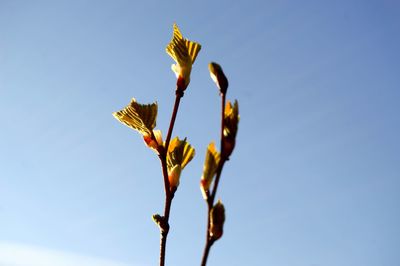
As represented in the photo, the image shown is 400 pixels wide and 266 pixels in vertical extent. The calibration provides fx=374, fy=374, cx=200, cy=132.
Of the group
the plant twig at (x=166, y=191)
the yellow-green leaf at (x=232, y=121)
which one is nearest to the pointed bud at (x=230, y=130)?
the yellow-green leaf at (x=232, y=121)

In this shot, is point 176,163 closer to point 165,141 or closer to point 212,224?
point 165,141

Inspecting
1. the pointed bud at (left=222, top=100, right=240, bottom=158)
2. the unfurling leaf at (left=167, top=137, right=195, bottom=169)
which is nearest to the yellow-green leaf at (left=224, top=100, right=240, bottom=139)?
the pointed bud at (left=222, top=100, right=240, bottom=158)

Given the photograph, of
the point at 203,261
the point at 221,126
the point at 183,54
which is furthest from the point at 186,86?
the point at 203,261

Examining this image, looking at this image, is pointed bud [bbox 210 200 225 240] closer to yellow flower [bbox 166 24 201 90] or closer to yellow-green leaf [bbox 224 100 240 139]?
yellow-green leaf [bbox 224 100 240 139]

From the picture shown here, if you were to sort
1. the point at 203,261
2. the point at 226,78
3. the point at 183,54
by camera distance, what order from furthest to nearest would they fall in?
the point at 183,54, the point at 226,78, the point at 203,261

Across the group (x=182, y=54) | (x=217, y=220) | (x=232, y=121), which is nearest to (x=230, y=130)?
(x=232, y=121)

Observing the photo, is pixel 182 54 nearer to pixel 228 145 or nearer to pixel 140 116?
pixel 140 116

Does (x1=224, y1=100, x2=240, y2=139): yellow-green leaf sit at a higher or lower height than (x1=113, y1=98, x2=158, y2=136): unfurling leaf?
lower
